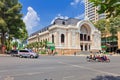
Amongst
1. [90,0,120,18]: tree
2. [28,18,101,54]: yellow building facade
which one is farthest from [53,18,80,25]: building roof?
[90,0,120,18]: tree

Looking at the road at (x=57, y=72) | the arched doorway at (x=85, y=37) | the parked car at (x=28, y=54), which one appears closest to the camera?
the road at (x=57, y=72)

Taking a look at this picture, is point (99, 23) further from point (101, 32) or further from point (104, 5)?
point (104, 5)

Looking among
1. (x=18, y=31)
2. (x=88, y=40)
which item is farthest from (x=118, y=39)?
(x=18, y=31)

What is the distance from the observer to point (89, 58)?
117 feet

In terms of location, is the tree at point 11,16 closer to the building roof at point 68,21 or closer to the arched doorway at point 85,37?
the building roof at point 68,21

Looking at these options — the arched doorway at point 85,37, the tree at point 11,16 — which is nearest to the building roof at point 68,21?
the arched doorway at point 85,37

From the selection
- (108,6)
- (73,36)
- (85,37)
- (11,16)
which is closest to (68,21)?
(73,36)

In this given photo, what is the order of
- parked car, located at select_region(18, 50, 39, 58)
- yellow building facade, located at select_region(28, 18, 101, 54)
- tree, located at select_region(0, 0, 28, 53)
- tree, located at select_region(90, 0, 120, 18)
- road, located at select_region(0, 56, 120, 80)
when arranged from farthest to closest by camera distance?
yellow building facade, located at select_region(28, 18, 101, 54), tree, located at select_region(0, 0, 28, 53), parked car, located at select_region(18, 50, 39, 58), road, located at select_region(0, 56, 120, 80), tree, located at select_region(90, 0, 120, 18)

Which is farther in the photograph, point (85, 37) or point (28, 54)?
point (85, 37)

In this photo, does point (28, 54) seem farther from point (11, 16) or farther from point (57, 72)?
point (57, 72)

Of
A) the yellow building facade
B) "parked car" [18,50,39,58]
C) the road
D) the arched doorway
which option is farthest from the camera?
the arched doorway

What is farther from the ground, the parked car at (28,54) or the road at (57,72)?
the parked car at (28,54)

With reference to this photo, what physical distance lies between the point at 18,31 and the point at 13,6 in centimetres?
599

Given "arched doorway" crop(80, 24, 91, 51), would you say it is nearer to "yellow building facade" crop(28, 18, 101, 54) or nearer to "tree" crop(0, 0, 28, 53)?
"yellow building facade" crop(28, 18, 101, 54)
